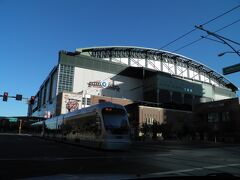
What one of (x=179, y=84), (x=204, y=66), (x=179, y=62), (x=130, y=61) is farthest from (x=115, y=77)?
(x=204, y=66)

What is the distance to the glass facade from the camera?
103875mm

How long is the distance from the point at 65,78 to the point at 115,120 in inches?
A: 3386

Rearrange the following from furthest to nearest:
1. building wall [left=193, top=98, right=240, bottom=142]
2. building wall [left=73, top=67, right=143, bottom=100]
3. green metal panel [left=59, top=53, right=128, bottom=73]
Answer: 1. building wall [left=73, top=67, right=143, bottom=100]
2. green metal panel [left=59, top=53, right=128, bottom=73]
3. building wall [left=193, top=98, right=240, bottom=142]

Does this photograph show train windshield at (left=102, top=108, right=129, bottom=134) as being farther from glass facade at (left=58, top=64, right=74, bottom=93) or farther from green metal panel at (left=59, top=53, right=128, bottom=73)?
green metal panel at (left=59, top=53, right=128, bottom=73)

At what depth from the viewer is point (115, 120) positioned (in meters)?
21.1

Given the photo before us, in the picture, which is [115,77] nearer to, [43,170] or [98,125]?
[98,125]

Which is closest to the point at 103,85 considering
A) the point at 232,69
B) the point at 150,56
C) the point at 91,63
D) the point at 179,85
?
the point at 91,63

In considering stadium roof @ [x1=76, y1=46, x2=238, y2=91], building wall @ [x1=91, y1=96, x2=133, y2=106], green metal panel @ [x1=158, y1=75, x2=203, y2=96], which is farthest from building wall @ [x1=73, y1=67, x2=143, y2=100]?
green metal panel @ [x1=158, y1=75, x2=203, y2=96]

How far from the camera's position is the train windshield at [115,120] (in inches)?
811

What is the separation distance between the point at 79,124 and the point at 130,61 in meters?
104

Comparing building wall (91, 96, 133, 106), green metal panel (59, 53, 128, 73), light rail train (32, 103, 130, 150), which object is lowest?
light rail train (32, 103, 130, 150)

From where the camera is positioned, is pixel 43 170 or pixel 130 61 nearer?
pixel 43 170

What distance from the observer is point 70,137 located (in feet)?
94.5

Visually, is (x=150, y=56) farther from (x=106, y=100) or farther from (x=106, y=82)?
(x=106, y=100)
